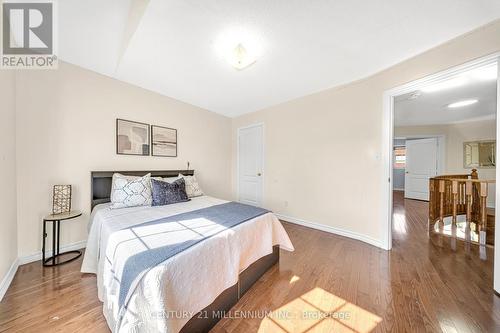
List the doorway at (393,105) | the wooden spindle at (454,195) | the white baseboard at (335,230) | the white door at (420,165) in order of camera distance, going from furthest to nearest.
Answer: the white door at (420,165), the wooden spindle at (454,195), the white baseboard at (335,230), the doorway at (393,105)

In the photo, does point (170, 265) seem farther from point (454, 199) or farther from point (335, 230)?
point (454, 199)

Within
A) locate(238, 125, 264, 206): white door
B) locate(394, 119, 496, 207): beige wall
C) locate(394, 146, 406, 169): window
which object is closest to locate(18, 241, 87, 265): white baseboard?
locate(238, 125, 264, 206): white door

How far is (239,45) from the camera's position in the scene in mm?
2004

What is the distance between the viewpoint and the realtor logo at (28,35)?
173 cm

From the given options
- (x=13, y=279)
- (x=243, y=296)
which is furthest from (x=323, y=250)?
(x=13, y=279)

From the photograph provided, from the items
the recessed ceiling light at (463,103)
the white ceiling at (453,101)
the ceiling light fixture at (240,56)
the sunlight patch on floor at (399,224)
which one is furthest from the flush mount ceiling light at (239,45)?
the recessed ceiling light at (463,103)

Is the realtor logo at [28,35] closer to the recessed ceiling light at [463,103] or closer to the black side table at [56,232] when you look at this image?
the black side table at [56,232]

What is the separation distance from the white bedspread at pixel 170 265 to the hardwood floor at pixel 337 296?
10.2 inches

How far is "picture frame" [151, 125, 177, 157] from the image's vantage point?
3.17m

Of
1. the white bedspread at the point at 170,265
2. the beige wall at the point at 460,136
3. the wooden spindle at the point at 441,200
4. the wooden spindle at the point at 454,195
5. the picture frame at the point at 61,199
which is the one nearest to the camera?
the white bedspread at the point at 170,265

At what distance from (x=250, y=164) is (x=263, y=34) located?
280cm

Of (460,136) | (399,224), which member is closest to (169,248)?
(399,224)

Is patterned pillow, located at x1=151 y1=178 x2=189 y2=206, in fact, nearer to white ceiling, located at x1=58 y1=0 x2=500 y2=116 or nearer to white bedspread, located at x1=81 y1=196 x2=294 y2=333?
white bedspread, located at x1=81 y1=196 x2=294 y2=333

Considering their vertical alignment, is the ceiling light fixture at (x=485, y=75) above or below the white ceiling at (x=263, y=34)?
below
